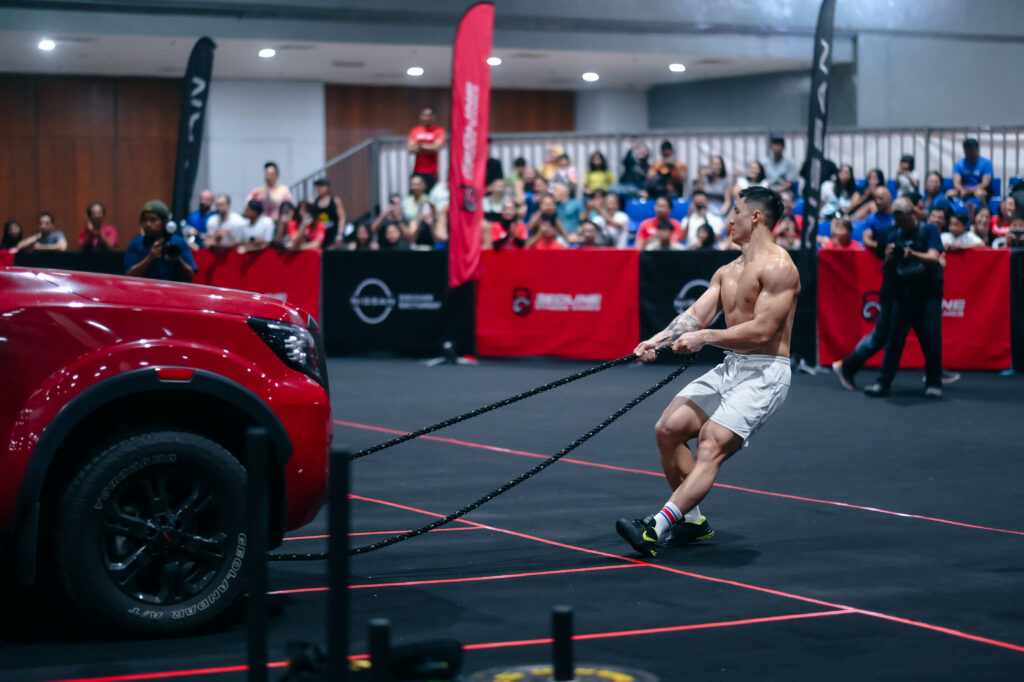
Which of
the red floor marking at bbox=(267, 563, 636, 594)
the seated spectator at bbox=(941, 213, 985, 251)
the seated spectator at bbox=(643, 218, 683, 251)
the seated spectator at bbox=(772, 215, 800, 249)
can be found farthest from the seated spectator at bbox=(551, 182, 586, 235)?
the red floor marking at bbox=(267, 563, 636, 594)

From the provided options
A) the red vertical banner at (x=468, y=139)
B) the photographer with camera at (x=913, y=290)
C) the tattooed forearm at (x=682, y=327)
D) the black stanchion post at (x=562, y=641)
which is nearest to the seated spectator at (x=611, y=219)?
the red vertical banner at (x=468, y=139)

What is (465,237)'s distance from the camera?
17766 mm

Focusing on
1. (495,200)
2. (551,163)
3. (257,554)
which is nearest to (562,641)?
(257,554)

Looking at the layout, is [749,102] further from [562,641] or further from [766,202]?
[562,641]

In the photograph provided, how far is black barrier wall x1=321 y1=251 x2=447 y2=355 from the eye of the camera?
18.5m

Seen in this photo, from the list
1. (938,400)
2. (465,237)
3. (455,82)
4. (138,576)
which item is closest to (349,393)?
(465,237)

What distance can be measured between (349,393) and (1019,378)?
770 cm

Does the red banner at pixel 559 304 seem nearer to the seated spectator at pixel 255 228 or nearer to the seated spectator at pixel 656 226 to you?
the seated spectator at pixel 656 226

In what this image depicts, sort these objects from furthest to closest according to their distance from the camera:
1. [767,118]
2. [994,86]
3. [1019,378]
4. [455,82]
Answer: [767,118], [994,86], [455,82], [1019,378]

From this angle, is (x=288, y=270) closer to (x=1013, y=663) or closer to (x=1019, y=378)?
(x=1019, y=378)

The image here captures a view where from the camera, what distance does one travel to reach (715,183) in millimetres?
22031

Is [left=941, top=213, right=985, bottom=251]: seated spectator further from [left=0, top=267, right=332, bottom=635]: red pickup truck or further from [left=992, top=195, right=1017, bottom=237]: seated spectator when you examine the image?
[left=0, top=267, right=332, bottom=635]: red pickup truck

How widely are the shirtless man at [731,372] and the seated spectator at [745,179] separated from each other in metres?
12.0

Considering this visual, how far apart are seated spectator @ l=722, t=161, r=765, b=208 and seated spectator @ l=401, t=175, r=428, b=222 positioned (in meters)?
4.79
